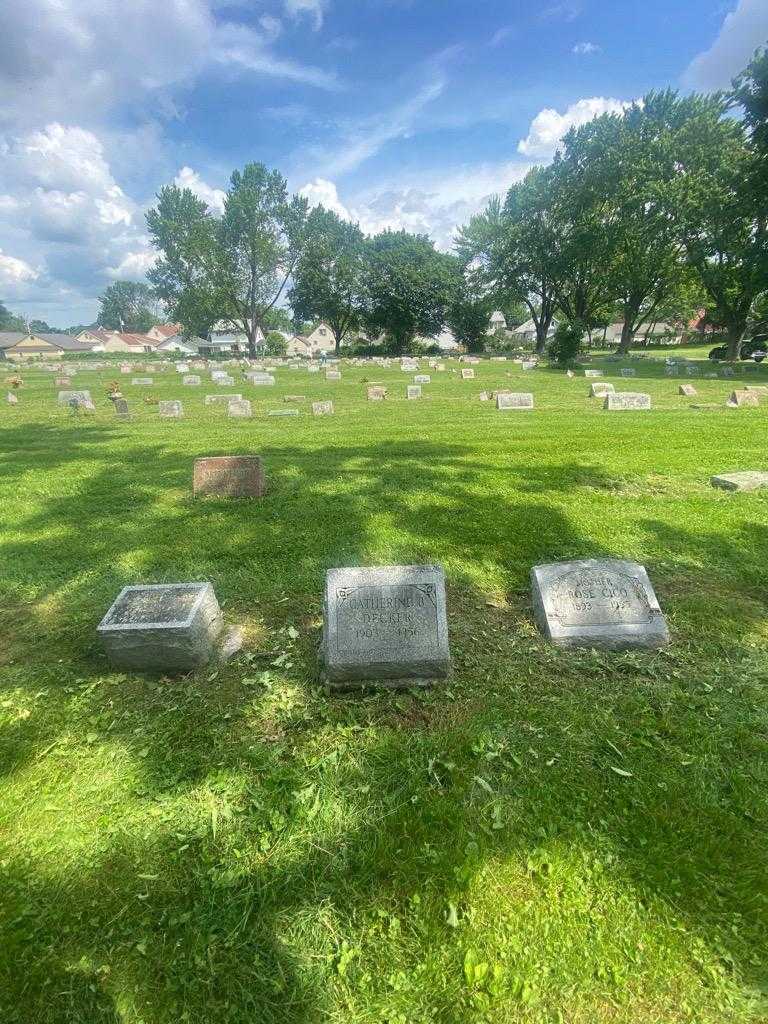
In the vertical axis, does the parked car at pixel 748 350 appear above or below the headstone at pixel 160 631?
above

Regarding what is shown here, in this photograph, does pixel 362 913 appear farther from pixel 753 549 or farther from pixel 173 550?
pixel 753 549

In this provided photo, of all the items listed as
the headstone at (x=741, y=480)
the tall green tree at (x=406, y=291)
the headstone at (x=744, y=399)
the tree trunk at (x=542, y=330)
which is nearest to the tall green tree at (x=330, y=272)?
the tall green tree at (x=406, y=291)

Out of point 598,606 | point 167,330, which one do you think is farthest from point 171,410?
point 167,330

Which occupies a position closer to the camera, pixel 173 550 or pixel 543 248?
pixel 173 550

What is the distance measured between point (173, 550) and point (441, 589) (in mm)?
3510

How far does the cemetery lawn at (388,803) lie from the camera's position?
203cm

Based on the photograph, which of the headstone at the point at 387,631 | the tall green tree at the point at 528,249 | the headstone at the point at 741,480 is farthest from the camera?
the tall green tree at the point at 528,249

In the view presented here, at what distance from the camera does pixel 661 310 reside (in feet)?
228

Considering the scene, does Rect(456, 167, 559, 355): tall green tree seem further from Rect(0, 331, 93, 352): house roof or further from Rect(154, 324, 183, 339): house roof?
Rect(154, 324, 183, 339): house roof

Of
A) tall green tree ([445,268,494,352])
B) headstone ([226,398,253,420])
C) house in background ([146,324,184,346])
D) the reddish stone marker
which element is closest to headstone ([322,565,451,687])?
the reddish stone marker

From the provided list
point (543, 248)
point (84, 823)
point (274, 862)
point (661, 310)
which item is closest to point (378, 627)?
point (274, 862)

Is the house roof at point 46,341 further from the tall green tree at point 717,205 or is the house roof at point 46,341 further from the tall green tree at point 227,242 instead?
the tall green tree at point 717,205

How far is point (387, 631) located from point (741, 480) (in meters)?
6.42

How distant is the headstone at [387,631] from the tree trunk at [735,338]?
40.5 meters
